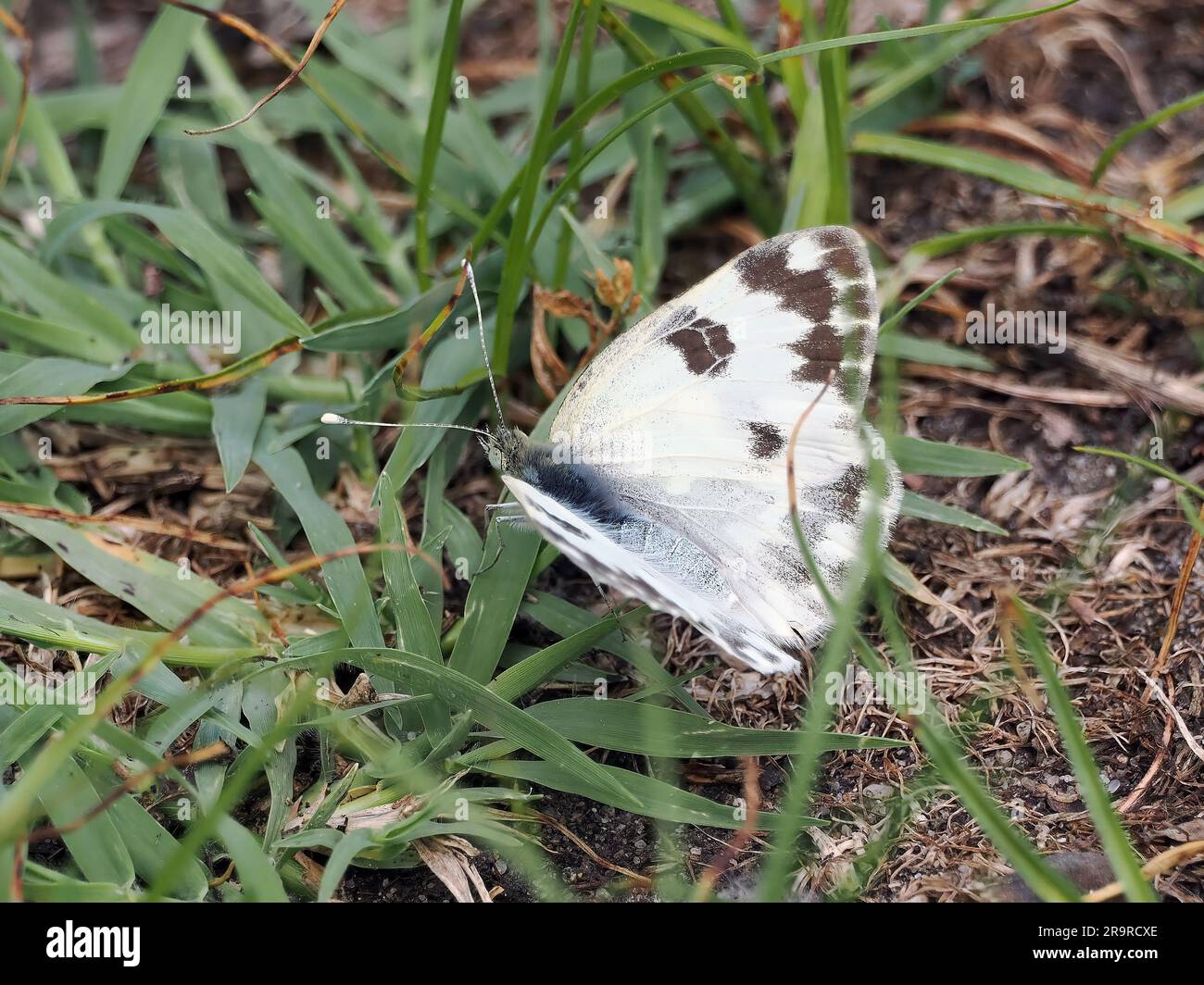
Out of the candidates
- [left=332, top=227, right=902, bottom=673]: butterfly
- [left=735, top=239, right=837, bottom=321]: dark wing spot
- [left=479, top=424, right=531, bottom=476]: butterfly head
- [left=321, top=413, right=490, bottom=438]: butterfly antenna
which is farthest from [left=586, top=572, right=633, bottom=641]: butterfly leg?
[left=735, top=239, right=837, bottom=321]: dark wing spot

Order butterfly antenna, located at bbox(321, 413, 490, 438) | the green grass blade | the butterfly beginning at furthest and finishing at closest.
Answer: butterfly antenna, located at bbox(321, 413, 490, 438), the butterfly, the green grass blade

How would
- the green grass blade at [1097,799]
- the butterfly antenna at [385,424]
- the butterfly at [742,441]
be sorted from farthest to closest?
the butterfly antenna at [385,424] < the butterfly at [742,441] < the green grass blade at [1097,799]

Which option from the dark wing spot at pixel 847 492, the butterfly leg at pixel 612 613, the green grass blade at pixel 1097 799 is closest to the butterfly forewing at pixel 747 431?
the dark wing spot at pixel 847 492

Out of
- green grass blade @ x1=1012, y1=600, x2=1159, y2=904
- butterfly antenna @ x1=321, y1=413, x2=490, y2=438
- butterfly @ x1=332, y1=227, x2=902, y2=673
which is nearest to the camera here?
green grass blade @ x1=1012, y1=600, x2=1159, y2=904

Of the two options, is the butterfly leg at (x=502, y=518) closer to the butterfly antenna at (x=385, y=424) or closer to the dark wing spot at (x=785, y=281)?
the butterfly antenna at (x=385, y=424)

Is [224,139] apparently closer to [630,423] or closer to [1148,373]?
[630,423]

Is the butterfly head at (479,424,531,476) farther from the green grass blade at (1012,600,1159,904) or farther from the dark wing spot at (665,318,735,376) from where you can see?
the green grass blade at (1012,600,1159,904)

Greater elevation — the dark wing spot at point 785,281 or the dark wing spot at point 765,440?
the dark wing spot at point 785,281
